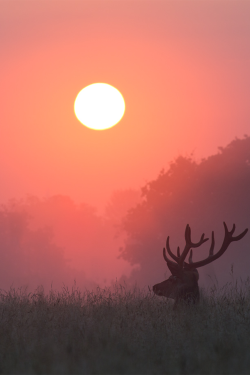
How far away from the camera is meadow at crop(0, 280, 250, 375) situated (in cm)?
492

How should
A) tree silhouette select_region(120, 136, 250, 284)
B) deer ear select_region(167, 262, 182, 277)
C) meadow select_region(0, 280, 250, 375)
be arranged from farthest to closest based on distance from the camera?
tree silhouette select_region(120, 136, 250, 284), deer ear select_region(167, 262, 182, 277), meadow select_region(0, 280, 250, 375)

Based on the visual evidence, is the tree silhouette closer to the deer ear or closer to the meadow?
the deer ear

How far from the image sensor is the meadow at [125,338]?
492 centimetres

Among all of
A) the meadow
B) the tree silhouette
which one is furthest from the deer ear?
the tree silhouette

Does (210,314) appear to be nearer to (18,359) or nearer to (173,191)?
(18,359)

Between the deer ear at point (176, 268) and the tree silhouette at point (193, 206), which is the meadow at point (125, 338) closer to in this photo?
the deer ear at point (176, 268)

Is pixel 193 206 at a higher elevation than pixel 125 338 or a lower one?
higher

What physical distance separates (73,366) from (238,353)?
2.06m

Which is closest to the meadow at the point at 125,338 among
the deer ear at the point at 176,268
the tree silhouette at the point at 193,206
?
the deer ear at the point at 176,268

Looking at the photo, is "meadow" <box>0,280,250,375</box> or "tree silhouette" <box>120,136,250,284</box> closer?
"meadow" <box>0,280,250,375</box>

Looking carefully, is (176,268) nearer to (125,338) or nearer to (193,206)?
(125,338)

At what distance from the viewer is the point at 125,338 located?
5.62 metres

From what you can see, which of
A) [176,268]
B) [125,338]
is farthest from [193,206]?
[125,338]

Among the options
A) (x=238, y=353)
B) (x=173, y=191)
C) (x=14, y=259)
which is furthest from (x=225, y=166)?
(x=14, y=259)
